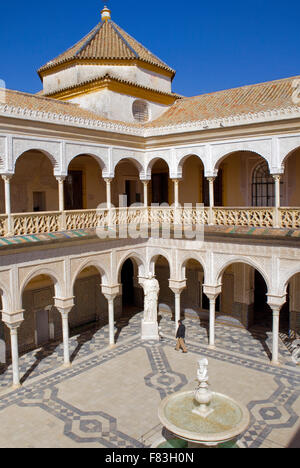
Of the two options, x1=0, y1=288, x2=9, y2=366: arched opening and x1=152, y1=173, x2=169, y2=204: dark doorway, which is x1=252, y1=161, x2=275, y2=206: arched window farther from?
x1=0, y1=288, x2=9, y2=366: arched opening

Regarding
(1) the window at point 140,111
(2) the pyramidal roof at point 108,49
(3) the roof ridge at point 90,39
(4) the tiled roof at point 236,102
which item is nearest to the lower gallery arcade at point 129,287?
(4) the tiled roof at point 236,102

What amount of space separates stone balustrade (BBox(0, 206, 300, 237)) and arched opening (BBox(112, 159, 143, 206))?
239 cm

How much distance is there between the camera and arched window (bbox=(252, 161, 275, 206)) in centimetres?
1348

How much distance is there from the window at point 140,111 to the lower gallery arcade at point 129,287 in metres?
5.49

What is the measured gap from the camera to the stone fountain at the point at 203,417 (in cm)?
627

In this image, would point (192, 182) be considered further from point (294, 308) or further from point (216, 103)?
point (294, 308)

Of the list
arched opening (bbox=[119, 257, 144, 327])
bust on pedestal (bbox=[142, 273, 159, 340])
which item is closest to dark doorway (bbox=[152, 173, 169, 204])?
arched opening (bbox=[119, 257, 144, 327])

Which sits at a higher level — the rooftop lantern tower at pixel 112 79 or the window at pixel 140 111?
the rooftop lantern tower at pixel 112 79

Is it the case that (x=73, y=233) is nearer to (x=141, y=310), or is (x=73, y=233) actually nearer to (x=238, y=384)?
(x=238, y=384)

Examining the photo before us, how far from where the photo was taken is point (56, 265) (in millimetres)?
10906

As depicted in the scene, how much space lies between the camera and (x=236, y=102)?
531 inches

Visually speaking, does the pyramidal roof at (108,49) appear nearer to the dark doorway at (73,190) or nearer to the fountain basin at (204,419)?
the dark doorway at (73,190)
